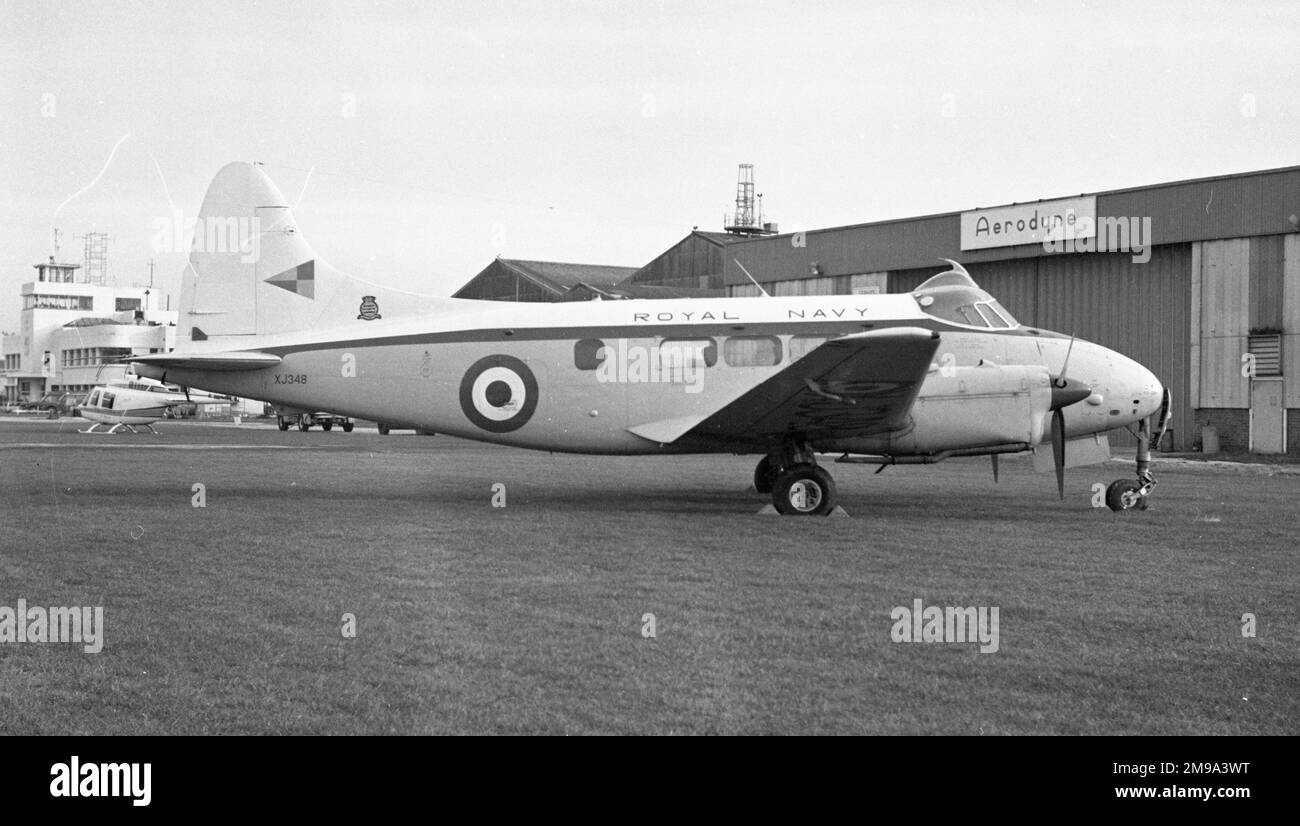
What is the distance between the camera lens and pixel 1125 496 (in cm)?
1712

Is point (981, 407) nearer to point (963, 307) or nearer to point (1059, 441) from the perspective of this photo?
point (1059, 441)

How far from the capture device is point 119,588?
32.7 ft

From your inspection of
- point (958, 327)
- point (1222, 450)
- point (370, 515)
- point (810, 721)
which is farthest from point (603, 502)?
point (1222, 450)

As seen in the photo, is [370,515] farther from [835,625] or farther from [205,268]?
[835,625]

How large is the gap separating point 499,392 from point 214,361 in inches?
174

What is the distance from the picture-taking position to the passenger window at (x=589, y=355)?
17.5 metres

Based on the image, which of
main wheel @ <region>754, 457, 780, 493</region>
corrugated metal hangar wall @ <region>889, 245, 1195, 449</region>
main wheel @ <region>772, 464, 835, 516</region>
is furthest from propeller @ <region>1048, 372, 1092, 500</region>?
corrugated metal hangar wall @ <region>889, 245, 1195, 449</region>

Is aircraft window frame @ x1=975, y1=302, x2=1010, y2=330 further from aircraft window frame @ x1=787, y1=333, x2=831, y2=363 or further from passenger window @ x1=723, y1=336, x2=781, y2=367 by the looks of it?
passenger window @ x1=723, y1=336, x2=781, y2=367

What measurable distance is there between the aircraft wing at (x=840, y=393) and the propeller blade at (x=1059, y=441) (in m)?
2.29

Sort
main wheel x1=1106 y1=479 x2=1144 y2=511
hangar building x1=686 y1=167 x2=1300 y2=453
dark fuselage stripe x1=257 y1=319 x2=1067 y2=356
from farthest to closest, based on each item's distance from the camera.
A: 1. hangar building x1=686 y1=167 x2=1300 y2=453
2. dark fuselage stripe x1=257 y1=319 x2=1067 y2=356
3. main wheel x1=1106 y1=479 x2=1144 y2=511

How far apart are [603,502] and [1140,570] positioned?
8.80 meters

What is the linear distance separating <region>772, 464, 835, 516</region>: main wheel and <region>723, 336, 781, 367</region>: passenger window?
1.90 meters

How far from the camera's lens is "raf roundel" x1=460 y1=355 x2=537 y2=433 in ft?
57.9

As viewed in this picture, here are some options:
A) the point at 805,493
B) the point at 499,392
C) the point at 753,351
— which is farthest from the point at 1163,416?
the point at 499,392
